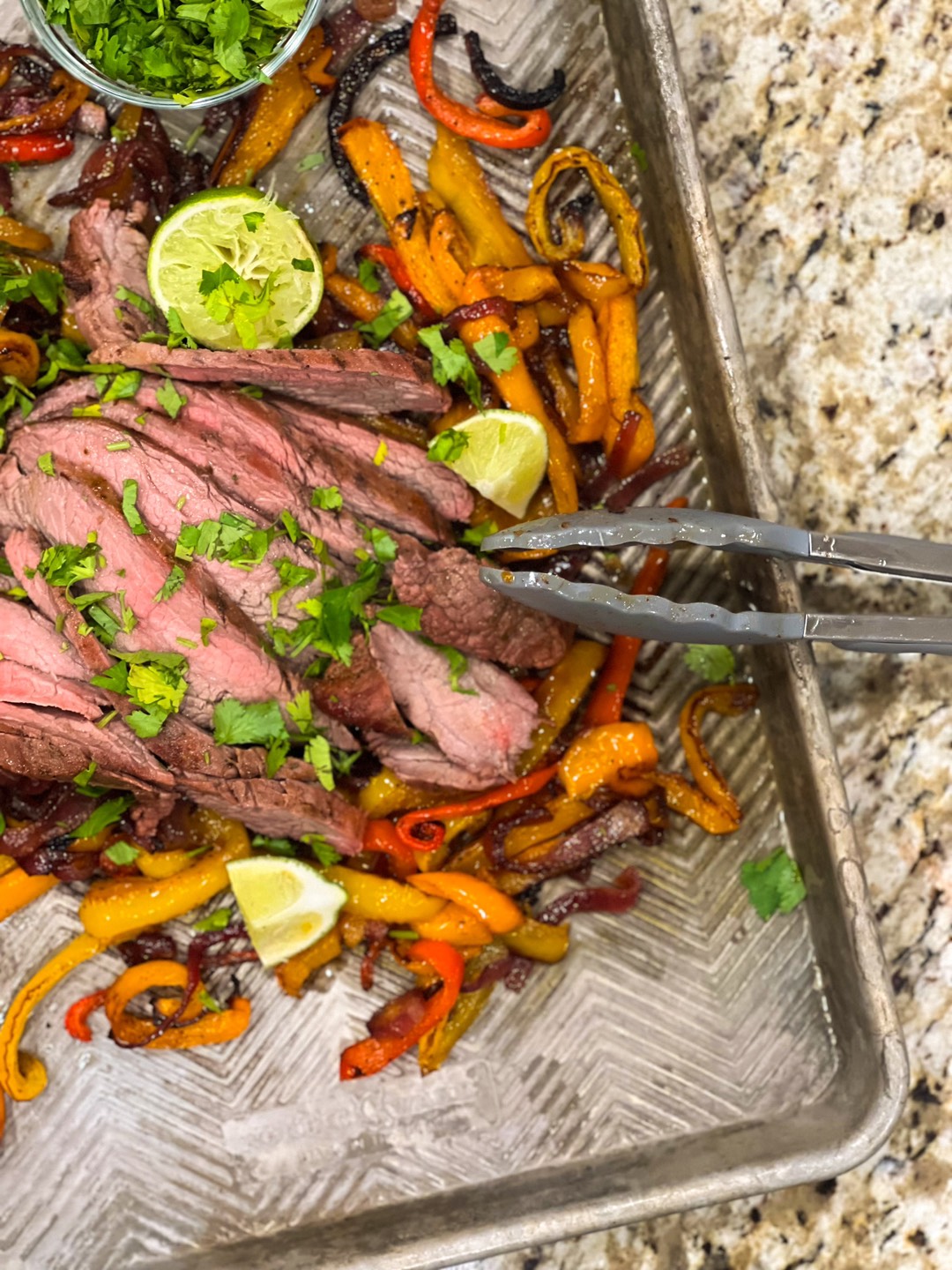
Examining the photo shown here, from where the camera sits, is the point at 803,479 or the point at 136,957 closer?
the point at 136,957

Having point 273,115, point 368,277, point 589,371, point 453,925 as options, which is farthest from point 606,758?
point 273,115

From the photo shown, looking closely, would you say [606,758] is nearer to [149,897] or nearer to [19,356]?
[149,897]

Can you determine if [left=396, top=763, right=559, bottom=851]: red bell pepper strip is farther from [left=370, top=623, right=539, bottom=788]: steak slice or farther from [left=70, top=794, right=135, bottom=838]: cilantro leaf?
[left=70, top=794, right=135, bottom=838]: cilantro leaf

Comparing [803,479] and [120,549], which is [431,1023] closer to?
[120,549]

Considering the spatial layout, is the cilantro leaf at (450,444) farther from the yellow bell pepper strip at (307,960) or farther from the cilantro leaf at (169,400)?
the yellow bell pepper strip at (307,960)

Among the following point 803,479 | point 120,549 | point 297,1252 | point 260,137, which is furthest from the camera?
point 803,479

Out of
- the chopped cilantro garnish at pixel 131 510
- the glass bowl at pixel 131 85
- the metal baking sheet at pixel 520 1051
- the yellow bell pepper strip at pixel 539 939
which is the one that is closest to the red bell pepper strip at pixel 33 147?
the metal baking sheet at pixel 520 1051

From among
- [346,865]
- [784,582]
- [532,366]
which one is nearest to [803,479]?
[784,582]
